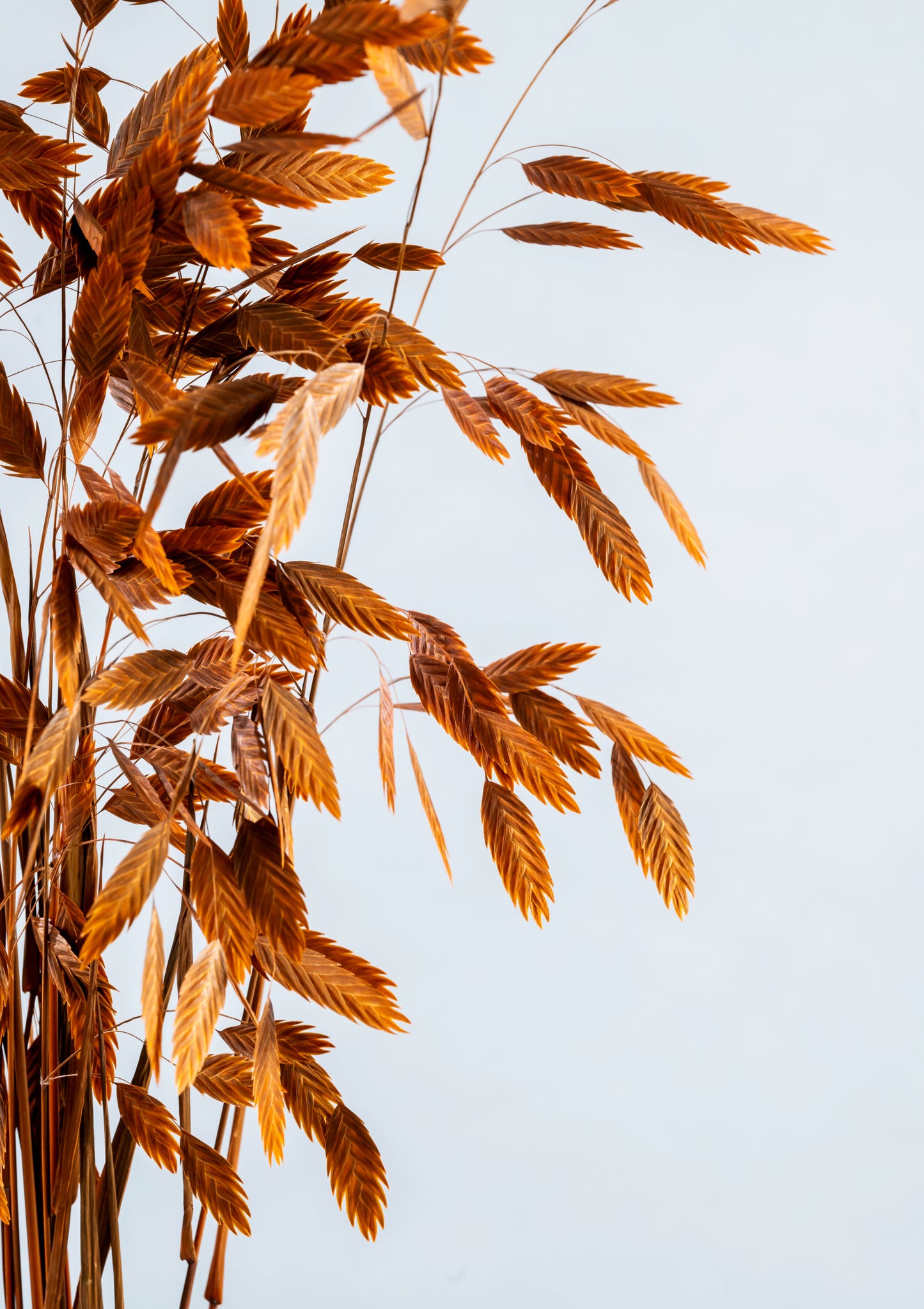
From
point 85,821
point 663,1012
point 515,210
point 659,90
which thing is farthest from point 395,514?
point 85,821

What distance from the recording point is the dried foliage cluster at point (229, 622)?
63 cm

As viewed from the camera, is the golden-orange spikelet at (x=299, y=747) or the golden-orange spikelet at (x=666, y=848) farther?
the golden-orange spikelet at (x=666, y=848)

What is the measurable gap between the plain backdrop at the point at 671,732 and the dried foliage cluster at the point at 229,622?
0.84 metres

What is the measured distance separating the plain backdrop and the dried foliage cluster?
2.75ft

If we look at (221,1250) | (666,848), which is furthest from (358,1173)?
(666,848)

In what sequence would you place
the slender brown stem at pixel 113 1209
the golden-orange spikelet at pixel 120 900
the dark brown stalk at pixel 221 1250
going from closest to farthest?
1. the golden-orange spikelet at pixel 120 900
2. the slender brown stem at pixel 113 1209
3. the dark brown stalk at pixel 221 1250

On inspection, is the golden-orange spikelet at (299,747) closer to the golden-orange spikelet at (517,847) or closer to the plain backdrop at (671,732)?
the golden-orange spikelet at (517,847)

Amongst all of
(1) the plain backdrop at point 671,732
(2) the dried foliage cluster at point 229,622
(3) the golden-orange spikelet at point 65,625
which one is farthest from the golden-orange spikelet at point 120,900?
(1) the plain backdrop at point 671,732

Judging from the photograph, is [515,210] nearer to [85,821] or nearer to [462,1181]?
[85,821]

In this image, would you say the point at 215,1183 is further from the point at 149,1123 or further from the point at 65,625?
the point at 65,625

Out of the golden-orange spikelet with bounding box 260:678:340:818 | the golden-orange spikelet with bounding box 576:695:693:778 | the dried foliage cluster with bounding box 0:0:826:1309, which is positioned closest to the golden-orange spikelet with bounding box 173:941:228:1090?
the dried foliage cluster with bounding box 0:0:826:1309

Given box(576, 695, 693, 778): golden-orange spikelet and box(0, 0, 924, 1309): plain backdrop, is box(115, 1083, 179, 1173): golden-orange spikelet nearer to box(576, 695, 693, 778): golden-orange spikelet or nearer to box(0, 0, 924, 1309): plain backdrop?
box(576, 695, 693, 778): golden-orange spikelet

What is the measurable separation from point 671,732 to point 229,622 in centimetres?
108

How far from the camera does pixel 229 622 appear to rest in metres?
0.83
